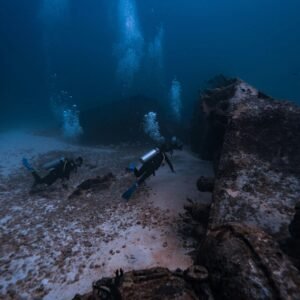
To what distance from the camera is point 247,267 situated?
8.29 ft

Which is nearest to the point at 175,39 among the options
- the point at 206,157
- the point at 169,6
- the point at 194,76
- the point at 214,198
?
the point at 169,6

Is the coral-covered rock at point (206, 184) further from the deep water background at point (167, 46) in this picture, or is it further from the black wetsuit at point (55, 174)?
the deep water background at point (167, 46)

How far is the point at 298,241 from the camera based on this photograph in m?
3.24

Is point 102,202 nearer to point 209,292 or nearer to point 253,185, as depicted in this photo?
point 253,185

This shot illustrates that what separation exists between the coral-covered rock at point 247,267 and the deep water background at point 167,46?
220ft

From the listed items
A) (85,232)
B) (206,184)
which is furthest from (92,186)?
(206,184)

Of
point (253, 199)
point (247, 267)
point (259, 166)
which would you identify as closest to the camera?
point (247, 267)

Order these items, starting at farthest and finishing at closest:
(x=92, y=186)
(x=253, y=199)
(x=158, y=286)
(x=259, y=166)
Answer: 1. (x=92, y=186)
2. (x=259, y=166)
3. (x=253, y=199)
4. (x=158, y=286)

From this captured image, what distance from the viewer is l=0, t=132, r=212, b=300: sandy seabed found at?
421 centimetres

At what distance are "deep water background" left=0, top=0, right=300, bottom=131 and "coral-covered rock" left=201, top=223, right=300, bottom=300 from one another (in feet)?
220

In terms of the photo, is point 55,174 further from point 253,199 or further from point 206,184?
point 253,199

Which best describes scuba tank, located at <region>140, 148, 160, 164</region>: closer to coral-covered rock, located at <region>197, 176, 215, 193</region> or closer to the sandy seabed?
the sandy seabed

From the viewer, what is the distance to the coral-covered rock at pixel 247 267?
2332 millimetres

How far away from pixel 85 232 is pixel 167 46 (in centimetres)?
7718
